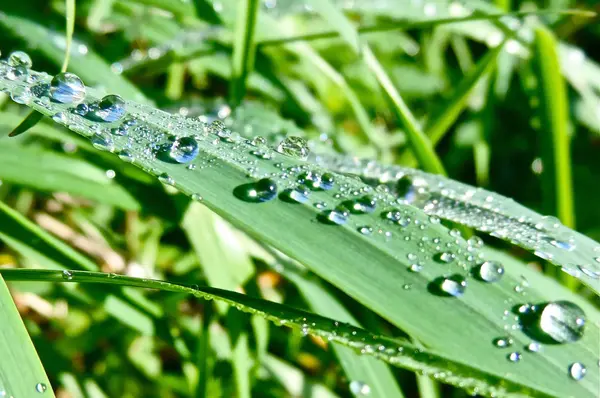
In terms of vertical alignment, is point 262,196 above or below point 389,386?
above

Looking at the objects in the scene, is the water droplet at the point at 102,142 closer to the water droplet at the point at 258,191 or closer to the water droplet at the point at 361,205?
the water droplet at the point at 258,191

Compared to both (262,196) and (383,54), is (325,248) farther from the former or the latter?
(383,54)

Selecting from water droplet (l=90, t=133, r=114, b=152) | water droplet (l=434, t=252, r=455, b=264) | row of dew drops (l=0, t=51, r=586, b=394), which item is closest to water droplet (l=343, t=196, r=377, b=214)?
row of dew drops (l=0, t=51, r=586, b=394)

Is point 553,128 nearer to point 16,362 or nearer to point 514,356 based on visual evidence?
point 514,356

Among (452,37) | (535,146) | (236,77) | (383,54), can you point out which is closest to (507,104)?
(535,146)

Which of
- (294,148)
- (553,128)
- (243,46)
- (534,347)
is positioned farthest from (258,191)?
(553,128)

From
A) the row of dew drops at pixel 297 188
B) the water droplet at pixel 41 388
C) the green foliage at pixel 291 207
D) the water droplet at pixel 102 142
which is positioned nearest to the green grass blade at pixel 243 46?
the green foliage at pixel 291 207
